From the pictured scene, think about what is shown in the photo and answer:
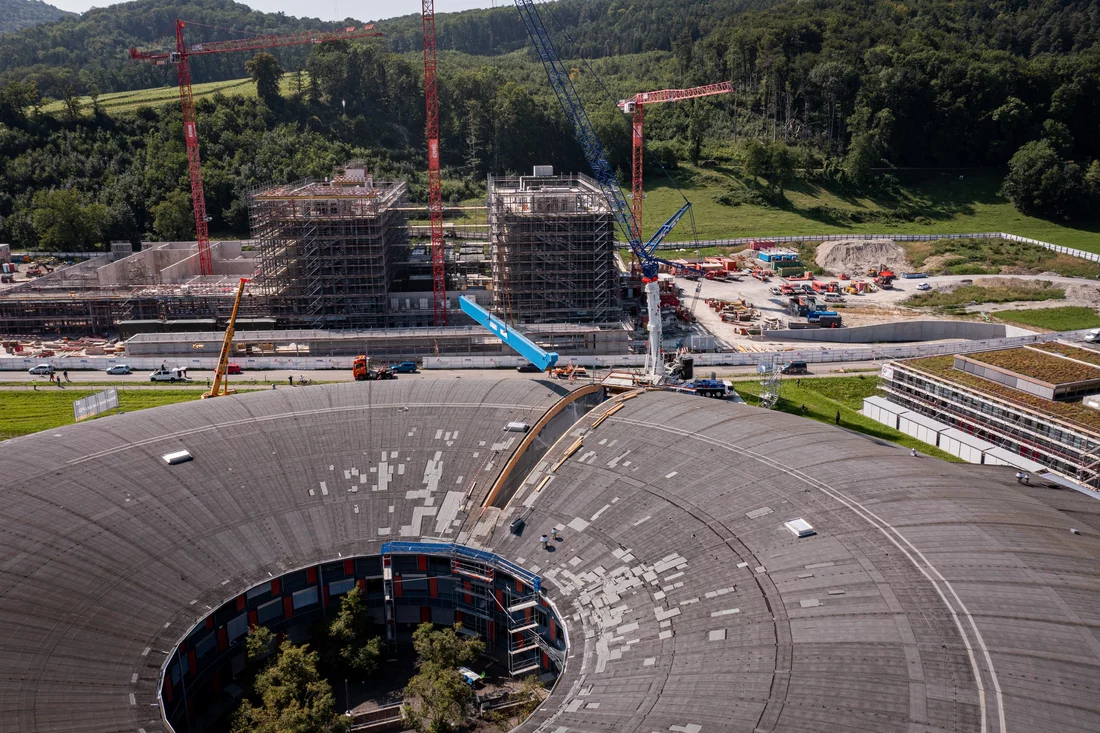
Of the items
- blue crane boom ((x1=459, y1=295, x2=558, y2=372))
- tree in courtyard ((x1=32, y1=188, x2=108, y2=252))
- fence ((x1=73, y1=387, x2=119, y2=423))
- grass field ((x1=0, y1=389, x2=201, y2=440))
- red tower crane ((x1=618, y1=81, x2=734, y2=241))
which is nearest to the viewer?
blue crane boom ((x1=459, y1=295, x2=558, y2=372))

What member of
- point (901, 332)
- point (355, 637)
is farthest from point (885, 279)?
point (355, 637)

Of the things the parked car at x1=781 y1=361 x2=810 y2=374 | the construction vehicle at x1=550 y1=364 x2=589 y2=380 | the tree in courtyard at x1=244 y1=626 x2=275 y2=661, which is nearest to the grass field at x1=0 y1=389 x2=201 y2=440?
the construction vehicle at x1=550 y1=364 x2=589 y2=380

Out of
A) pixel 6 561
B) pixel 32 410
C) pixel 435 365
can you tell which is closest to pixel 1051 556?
pixel 6 561

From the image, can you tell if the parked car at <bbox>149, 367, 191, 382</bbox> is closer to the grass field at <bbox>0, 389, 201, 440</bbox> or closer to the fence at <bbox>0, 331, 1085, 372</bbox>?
the fence at <bbox>0, 331, 1085, 372</bbox>

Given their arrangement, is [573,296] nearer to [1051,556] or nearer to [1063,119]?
[1051,556]

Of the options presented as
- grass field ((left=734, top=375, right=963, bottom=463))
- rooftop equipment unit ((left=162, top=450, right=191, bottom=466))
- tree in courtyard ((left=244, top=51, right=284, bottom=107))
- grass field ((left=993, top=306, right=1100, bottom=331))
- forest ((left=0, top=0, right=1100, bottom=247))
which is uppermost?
tree in courtyard ((left=244, top=51, right=284, bottom=107))

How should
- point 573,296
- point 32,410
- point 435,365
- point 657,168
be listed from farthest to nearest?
point 657,168 < point 573,296 < point 435,365 < point 32,410
